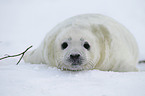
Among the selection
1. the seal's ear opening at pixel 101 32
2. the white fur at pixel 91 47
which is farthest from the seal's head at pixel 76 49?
the seal's ear opening at pixel 101 32

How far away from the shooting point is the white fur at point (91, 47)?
2474mm

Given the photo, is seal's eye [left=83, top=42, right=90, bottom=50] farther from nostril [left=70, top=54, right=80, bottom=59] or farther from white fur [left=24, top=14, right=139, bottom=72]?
nostril [left=70, top=54, right=80, bottom=59]

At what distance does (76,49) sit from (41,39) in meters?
3.38

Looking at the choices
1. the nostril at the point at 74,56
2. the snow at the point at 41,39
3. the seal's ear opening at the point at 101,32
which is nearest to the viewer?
the snow at the point at 41,39

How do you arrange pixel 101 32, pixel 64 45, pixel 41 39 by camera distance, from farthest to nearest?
pixel 41 39, pixel 101 32, pixel 64 45

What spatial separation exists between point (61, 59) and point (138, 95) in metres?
1.20

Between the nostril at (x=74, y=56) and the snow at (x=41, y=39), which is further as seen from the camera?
the nostril at (x=74, y=56)

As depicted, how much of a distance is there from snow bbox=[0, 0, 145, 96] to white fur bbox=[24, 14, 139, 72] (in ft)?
0.60

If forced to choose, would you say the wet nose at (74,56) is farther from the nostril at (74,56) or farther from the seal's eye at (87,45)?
the seal's eye at (87,45)

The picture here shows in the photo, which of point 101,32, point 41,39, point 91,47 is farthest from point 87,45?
point 41,39

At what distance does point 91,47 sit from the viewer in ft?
8.57

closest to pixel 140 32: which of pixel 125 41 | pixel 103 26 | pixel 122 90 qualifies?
pixel 125 41

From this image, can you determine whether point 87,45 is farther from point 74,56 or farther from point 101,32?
point 101,32

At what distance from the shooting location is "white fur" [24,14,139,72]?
2474 millimetres
